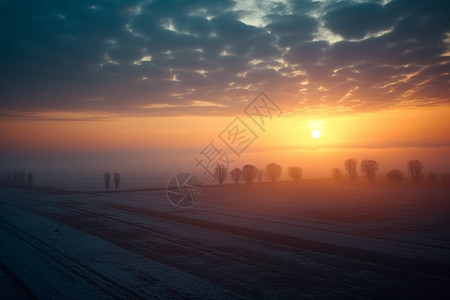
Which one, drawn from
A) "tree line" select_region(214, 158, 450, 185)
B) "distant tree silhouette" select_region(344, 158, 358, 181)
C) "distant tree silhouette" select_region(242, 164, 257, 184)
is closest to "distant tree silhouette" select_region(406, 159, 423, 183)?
"tree line" select_region(214, 158, 450, 185)

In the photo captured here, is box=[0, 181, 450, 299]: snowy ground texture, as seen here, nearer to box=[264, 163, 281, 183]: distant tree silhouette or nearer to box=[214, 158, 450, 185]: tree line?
box=[214, 158, 450, 185]: tree line

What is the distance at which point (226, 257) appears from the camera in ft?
64.0

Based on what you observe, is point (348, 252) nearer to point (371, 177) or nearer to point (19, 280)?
point (19, 280)

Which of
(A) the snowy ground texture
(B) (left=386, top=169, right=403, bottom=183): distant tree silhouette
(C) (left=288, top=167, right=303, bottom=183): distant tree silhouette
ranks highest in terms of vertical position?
(C) (left=288, top=167, right=303, bottom=183): distant tree silhouette

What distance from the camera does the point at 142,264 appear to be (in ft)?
59.4

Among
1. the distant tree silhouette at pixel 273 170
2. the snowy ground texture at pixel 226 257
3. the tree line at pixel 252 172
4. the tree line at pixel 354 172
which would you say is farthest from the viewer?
the distant tree silhouette at pixel 273 170

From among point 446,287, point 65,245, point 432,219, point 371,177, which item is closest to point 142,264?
point 65,245

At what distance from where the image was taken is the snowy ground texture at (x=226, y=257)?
1419 cm

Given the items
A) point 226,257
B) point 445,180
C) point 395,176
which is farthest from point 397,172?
point 226,257

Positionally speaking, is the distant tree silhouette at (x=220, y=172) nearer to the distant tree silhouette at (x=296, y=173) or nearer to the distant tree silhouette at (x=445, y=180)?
the distant tree silhouette at (x=296, y=173)

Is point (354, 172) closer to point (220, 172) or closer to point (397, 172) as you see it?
point (397, 172)

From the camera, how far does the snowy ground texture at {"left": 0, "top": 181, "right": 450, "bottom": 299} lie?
14.2 metres

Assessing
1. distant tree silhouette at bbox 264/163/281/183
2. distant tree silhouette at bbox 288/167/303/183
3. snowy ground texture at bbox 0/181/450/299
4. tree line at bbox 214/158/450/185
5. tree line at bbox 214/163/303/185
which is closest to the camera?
snowy ground texture at bbox 0/181/450/299

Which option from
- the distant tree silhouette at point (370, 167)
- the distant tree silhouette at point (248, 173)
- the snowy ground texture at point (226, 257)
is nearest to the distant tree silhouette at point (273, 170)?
the distant tree silhouette at point (248, 173)
